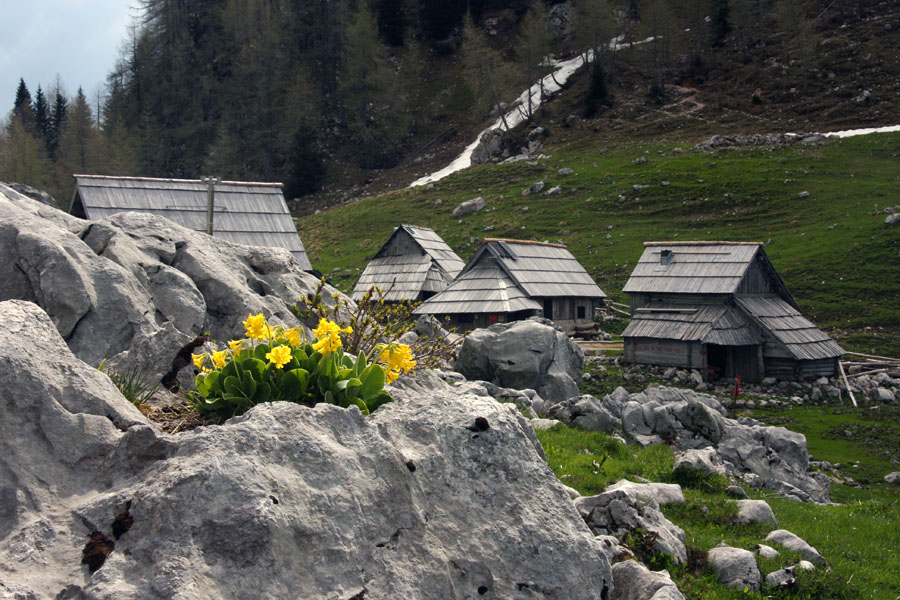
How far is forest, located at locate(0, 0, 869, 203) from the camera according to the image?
78.8 metres

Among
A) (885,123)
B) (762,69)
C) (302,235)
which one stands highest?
(762,69)

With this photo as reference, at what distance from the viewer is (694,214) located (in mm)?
48312

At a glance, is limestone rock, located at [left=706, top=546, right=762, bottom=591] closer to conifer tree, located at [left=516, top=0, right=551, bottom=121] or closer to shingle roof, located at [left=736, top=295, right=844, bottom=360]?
shingle roof, located at [left=736, top=295, right=844, bottom=360]

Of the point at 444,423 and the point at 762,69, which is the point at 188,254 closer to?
the point at 444,423

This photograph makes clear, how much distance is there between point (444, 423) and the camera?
453 centimetres

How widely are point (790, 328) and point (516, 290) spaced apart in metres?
11.8

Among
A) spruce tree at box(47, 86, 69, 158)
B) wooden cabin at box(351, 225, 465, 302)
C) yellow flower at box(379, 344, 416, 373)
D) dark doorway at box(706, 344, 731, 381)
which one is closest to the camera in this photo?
yellow flower at box(379, 344, 416, 373)

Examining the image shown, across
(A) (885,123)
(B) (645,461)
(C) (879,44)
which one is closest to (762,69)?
(C) (879,44)

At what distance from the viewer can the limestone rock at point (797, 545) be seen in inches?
303

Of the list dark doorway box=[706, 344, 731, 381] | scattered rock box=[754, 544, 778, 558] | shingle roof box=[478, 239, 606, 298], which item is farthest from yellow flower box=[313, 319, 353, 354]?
shingle roof box=[478, 239, 606, 298]

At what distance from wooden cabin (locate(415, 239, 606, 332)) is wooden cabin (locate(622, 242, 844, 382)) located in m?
4.36

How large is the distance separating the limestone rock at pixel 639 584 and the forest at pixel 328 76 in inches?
2788

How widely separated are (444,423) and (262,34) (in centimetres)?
10543

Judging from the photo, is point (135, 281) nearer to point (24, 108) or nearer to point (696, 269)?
point (696, 269)
